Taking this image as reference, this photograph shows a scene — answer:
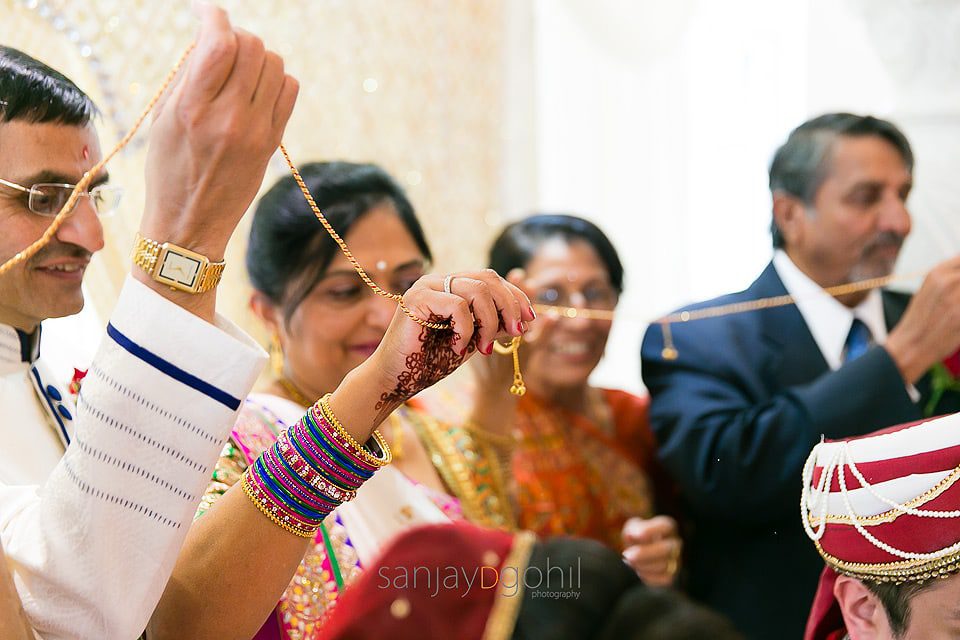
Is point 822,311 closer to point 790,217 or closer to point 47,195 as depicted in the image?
point 790,217

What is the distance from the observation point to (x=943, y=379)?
4.32ft

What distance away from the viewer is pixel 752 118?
166 centimetres

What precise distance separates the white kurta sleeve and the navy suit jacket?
2.18 ft

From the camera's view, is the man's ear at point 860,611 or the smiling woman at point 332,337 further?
the smiling woman at point 332,337

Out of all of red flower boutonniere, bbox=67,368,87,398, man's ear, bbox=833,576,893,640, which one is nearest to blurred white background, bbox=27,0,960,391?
red flower boutonniere, bbox=67,368,87,398

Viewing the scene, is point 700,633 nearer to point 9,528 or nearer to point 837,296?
point 9,528

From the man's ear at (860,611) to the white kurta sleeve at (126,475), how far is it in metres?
0.62

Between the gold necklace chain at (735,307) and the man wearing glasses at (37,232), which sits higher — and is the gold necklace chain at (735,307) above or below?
below

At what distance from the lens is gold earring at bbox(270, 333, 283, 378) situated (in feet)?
4.57

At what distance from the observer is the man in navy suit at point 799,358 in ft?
4.16

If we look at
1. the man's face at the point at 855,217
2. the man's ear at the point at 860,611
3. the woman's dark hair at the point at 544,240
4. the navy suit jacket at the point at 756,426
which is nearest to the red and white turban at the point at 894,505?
the man's ear at the point at 860,611

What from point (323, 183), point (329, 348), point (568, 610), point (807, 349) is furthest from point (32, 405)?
point (807, 349)

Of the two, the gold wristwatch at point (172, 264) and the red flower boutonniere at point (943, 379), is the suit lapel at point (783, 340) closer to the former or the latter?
the red flower boutonniere at point (943, 379)

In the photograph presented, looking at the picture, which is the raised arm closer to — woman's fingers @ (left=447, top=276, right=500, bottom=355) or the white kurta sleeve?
woman's fingers @ (left=447, top=276, right=500, bottom=355)
